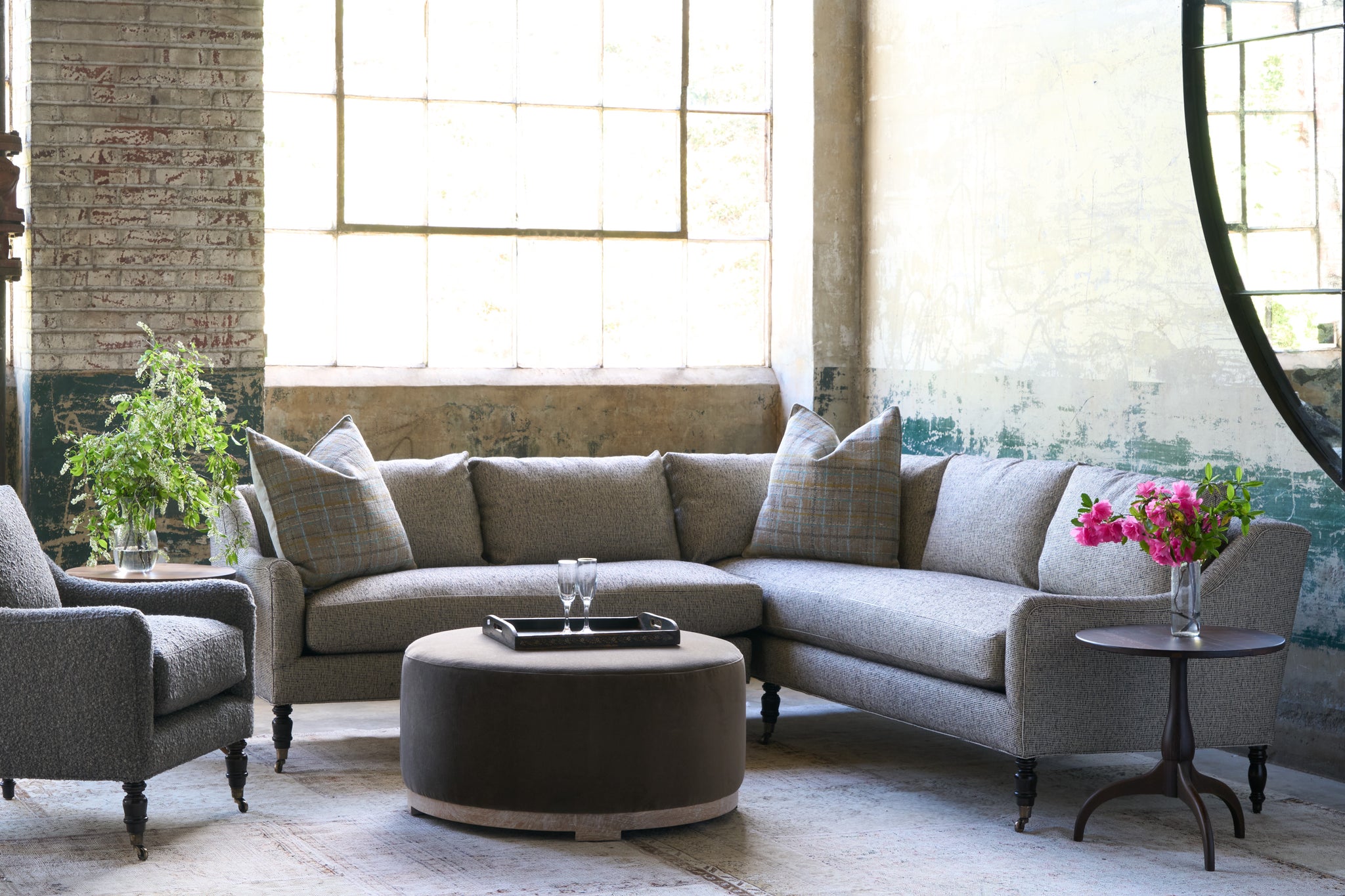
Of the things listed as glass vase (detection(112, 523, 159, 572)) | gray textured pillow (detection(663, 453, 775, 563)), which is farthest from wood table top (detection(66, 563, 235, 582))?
gray textured pillow (detection(663, 453, 775, 563))

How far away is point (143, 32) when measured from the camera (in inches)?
223

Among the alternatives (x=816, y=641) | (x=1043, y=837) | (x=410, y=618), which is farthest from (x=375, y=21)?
(x=1043, y=837)

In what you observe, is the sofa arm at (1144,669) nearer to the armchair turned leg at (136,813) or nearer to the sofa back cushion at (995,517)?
the sofa back cushion at (995,517)

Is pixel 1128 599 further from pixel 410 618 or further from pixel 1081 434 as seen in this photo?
pixel 410 618

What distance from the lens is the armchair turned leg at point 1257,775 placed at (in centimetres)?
→ 409

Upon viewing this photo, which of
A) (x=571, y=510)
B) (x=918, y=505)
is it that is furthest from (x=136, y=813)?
(x=918, y=505)

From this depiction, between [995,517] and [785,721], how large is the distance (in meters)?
0.99

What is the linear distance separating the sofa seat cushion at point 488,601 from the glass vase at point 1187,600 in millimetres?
1579

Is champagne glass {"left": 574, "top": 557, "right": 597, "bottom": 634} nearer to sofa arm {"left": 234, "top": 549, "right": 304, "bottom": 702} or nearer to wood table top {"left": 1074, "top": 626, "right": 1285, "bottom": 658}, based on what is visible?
sofa arm {"left": 234, "top": 549, "right": 304, "bottom": 702}

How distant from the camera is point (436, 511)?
17.4 ft

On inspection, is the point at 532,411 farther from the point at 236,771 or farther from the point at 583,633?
the point at 236,771

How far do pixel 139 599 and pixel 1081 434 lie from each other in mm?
3097

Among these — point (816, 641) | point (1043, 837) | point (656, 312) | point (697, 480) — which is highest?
point (656, 312)

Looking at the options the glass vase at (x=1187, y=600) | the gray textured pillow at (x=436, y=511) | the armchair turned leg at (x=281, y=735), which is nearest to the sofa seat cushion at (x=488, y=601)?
the gray textured pillow at (x=436, y=511)
